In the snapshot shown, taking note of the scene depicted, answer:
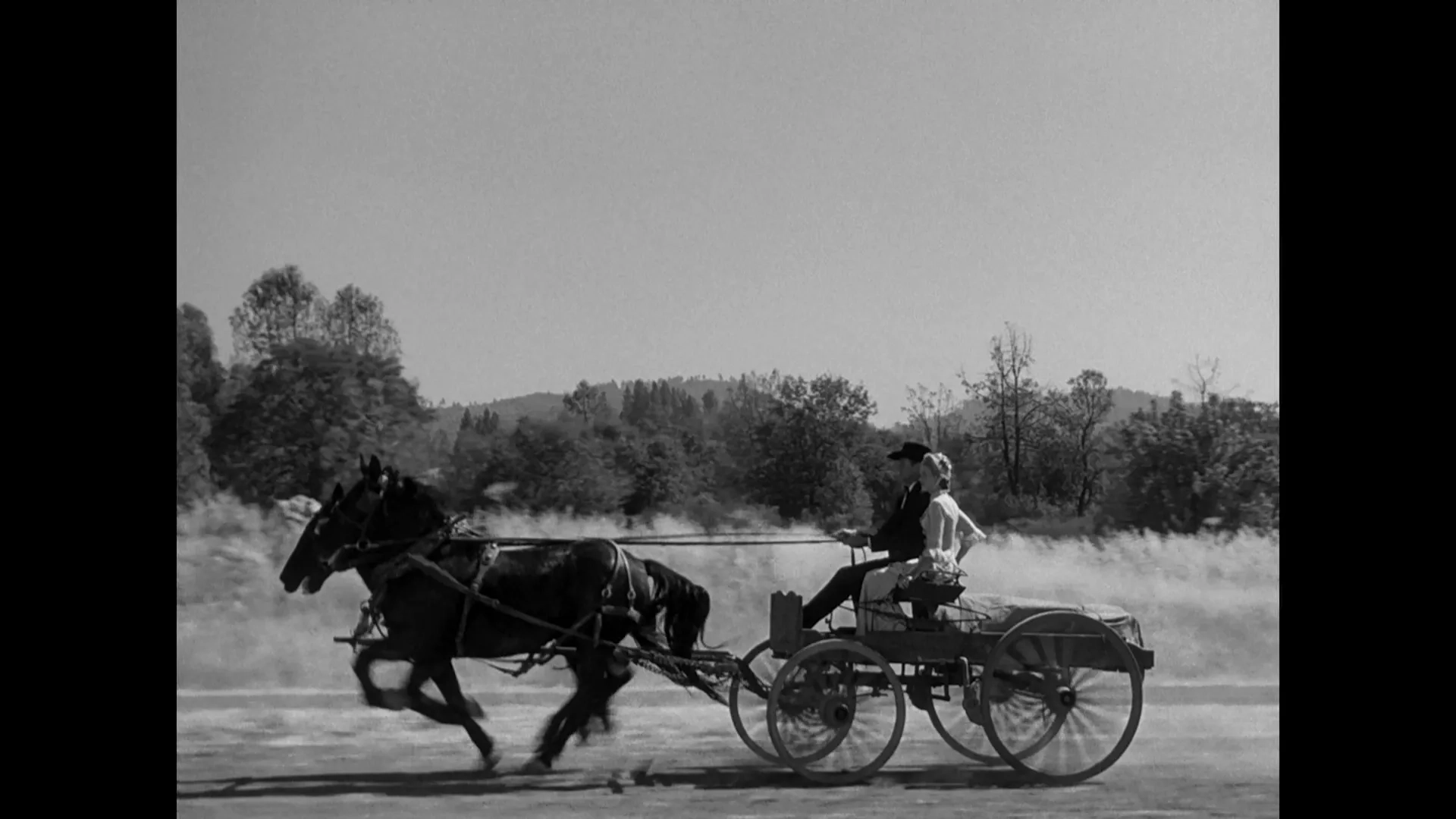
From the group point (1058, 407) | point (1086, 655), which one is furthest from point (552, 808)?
point (1058, 407)

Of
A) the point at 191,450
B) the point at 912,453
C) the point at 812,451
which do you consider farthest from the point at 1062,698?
the point at 191,450

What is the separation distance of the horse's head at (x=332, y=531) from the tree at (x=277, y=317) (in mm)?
8763

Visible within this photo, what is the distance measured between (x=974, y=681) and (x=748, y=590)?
6147 millimetres

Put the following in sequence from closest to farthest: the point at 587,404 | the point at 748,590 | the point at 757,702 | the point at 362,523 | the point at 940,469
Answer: the point at 940,469 → the point at 362,523 → the point at 757,702 → the point at 748,590 → the point at 587,404

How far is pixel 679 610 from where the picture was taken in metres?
10.2

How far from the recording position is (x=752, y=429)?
1925 cm

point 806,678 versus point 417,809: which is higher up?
point 806,678

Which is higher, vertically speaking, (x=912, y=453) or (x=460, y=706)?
(x=912, y=453)

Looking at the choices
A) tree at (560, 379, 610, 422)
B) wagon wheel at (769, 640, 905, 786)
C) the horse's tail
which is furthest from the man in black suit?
tree at (560, 379, 610, 422)

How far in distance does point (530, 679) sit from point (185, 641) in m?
3.45

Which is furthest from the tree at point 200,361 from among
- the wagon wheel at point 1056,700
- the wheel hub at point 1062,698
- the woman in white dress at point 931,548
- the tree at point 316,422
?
the wheel hub at point 1062,698

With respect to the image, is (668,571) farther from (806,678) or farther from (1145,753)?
(1145,753)

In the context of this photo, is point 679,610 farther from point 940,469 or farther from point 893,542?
point 940,469

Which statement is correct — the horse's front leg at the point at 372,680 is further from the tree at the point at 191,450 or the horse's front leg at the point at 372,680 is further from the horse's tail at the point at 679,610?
the tree at the point at 191,450
